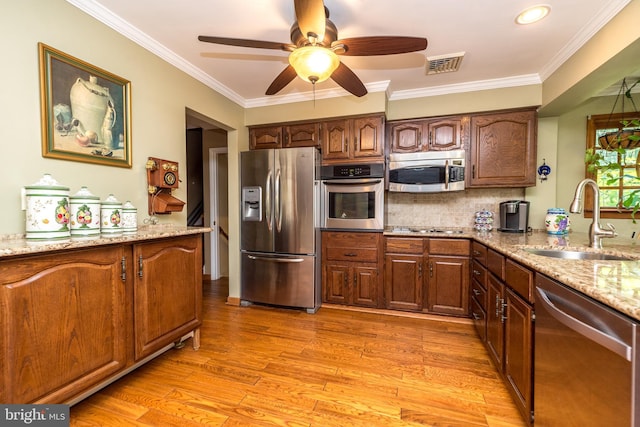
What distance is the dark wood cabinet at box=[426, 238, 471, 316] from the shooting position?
2664 mm

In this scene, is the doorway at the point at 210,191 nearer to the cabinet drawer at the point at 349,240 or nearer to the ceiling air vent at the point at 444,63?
the cabinet drawer at the point at 349,240

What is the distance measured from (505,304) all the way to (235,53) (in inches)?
109

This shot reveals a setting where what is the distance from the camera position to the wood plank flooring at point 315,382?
146cm

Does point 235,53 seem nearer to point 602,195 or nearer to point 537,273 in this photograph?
point 537,273

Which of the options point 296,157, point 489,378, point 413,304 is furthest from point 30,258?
point 413,304

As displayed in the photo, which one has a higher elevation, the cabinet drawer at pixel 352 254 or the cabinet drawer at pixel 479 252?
the cabinet drawer at pixel 479 252

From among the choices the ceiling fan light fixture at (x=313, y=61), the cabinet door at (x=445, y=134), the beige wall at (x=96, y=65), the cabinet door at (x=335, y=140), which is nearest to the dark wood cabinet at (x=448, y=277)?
the cabinet door at (x=445, y=134)

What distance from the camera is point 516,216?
9.04ft

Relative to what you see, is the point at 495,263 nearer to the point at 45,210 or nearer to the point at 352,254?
the point at 352,254

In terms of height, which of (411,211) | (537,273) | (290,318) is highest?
(411,211)

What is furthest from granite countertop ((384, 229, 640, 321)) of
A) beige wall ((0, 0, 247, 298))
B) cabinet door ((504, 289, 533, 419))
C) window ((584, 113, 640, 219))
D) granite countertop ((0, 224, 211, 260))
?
beige wall ((0, 0, 247, 298))

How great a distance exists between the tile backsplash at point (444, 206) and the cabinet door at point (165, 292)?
2.30 meters

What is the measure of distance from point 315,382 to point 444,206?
8.04 feet

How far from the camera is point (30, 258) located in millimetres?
1104
